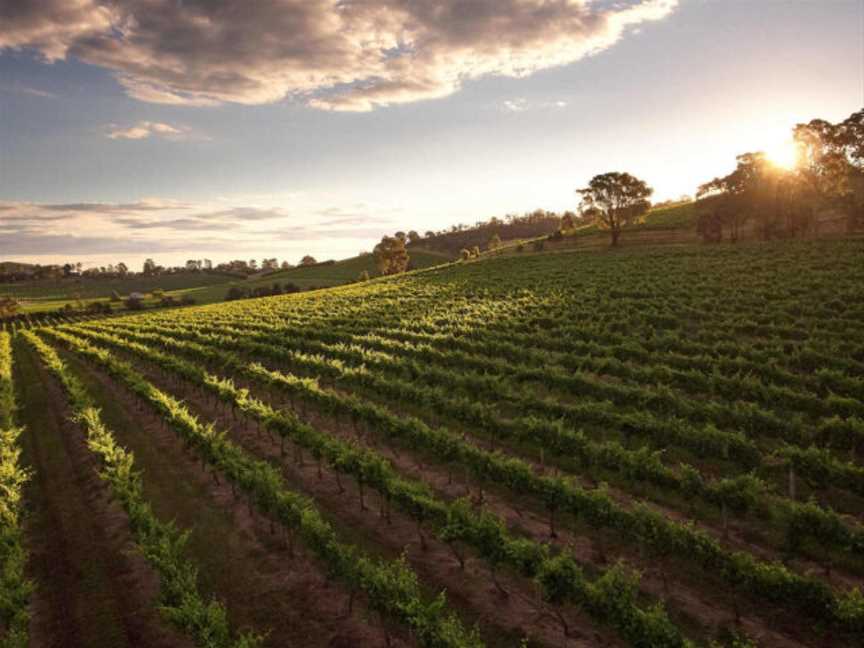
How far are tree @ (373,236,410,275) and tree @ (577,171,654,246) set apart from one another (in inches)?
2356

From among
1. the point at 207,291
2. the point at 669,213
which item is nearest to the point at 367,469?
the point at 669,213

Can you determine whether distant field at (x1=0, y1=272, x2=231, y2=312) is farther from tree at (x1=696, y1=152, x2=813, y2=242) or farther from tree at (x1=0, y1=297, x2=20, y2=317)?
tree at (x1=696, y1=152, x2=813, y2=242)

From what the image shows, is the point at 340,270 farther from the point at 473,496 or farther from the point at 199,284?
the point at 473,496

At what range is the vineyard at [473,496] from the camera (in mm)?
11922

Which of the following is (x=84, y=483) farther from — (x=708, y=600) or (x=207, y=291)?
(x=207, y=291)

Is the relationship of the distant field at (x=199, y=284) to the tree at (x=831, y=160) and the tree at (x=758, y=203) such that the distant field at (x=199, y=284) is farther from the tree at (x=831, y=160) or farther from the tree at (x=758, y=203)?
the tree at (x=831, y=160)

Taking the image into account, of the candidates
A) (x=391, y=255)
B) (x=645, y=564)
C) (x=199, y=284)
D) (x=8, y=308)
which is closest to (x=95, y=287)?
(x=199, y=284)

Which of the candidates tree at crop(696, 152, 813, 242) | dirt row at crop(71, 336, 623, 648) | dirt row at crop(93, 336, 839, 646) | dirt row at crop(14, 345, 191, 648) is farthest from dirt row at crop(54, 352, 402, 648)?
tree at crop(696, 152, 813, 242)

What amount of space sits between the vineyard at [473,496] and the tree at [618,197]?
4661 centimetres

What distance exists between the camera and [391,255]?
13262 centimetres

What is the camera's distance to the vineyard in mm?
11922

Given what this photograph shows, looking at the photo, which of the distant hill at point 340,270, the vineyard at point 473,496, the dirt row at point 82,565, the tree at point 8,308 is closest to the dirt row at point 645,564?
the vineyard at point 473,496

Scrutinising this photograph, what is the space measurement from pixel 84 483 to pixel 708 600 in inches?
909

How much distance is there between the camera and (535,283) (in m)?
61.7
